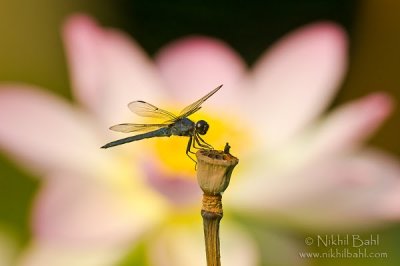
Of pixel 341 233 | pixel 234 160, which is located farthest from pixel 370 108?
pixel 234 160

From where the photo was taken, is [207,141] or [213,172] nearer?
[213,172]

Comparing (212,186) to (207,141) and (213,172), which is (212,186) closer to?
(213,172)

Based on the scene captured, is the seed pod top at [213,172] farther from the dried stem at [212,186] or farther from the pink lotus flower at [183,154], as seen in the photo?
the pink lotus flower at [183,154]

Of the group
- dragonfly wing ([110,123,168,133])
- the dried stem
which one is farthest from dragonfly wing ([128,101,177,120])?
the dried stem

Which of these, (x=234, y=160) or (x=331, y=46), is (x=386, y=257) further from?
(x=234, y=160)

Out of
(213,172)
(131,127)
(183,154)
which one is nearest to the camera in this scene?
(213,172)

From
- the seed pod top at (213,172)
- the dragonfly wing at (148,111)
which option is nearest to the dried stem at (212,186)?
the seed pod top at (213,172)

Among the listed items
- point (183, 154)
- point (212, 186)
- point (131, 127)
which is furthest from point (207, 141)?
point (212, 186)

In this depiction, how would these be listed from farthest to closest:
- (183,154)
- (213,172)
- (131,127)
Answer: (183,154), (131,127), (213,172)
